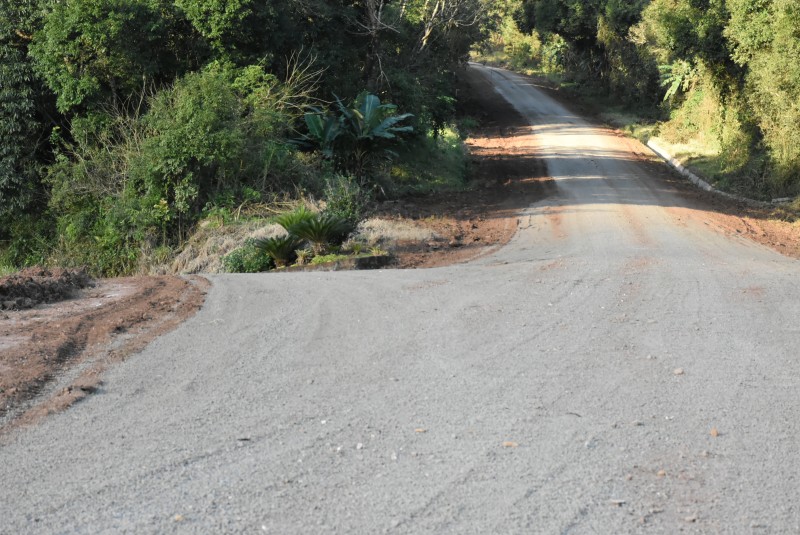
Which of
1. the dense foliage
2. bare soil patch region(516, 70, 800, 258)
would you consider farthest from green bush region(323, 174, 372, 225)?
the dense foliage

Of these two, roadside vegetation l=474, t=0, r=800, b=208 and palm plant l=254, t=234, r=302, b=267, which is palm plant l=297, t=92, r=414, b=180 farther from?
roadside vegetation l=474, t=0, r=800, b=208

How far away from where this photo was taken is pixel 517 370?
7230mm

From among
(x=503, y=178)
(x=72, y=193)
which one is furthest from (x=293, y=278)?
(x=503, y=178)

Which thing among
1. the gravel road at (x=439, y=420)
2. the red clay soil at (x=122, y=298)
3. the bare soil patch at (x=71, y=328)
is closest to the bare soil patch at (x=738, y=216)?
the red clay soil at (x=122, y=298)

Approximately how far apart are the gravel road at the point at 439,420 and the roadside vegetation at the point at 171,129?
7476mm

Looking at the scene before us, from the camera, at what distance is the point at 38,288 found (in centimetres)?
1005

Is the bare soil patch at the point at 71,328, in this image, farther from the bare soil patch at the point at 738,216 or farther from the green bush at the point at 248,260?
the bare soil patch at the point at 738,216

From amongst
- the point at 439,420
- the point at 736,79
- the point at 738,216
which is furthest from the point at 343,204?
the point at 736,79

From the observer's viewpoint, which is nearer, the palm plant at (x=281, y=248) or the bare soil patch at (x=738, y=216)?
the palm plant at (x=281, y=248)

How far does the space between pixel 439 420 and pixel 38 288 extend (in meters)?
6.06

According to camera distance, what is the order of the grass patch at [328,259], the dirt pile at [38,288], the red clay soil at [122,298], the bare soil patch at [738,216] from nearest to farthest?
the red clay soil at [122,298], the dirt pile at [38,288], the grass patch at [328,259], the bare soil patch at [738,216]

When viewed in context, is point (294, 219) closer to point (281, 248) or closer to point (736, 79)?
point (281, 248)

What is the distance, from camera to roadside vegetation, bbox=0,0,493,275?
1859 centimetres

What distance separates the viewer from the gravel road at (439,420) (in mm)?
4625
